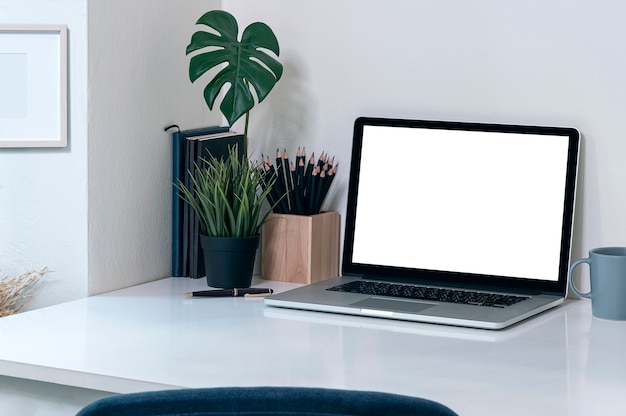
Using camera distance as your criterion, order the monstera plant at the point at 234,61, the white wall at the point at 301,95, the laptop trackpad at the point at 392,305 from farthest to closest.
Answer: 1. the monstera plant at the point at 234,61
2. the white wall at the point at 301,95
3. the laptop trackpad at the point at 392,305

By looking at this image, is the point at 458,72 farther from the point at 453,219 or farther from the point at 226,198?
the point at 226,198

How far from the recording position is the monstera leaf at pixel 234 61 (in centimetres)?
170

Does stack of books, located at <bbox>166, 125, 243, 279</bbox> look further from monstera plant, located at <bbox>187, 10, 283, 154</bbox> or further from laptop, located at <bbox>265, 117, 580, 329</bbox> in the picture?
laptop, located at <bbox>265, 117, 580, 329</bbox>

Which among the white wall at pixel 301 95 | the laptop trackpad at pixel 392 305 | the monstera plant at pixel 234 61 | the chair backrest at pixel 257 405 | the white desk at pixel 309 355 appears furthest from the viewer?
the monstera plant at pixel 234 61

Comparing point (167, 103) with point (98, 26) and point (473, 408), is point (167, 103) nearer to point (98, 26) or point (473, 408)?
point (98, 26)

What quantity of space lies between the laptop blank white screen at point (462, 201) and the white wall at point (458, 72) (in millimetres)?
65

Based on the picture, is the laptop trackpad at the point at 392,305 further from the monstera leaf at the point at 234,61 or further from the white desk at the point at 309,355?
the monstera leaf at the point at 234,61

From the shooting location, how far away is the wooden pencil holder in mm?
1735

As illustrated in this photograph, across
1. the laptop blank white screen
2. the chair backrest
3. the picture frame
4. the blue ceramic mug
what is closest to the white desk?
the blue ceramic mug

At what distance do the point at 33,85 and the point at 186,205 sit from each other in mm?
355

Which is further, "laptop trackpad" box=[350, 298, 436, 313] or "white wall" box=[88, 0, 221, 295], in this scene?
"white wall" box=[88, 0, 221, 295]

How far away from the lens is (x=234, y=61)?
1735 mm

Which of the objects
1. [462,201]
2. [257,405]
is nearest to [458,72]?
[462,201]

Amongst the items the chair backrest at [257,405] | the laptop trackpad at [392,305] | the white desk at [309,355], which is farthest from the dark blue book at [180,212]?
the chair backrest at [257,405]
